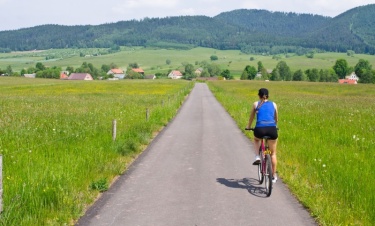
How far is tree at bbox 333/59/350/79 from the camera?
166 m

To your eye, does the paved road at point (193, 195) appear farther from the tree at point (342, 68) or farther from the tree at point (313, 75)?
the tree at point (342, 68)

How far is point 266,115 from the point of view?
8.16 m

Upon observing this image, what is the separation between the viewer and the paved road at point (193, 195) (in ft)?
21.4

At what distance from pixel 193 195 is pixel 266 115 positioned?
230 centimetres

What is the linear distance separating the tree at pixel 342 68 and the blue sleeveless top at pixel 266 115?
171 metres

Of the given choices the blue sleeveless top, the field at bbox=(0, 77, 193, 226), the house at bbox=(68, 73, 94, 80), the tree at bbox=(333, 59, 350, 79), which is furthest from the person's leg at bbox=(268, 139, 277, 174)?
the tree at bbox=(333, 59, 350, 79)

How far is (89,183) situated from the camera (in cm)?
836

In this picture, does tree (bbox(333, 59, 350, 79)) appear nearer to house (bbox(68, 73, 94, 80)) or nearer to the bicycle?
house (bbox(68, 73, 94, 80))

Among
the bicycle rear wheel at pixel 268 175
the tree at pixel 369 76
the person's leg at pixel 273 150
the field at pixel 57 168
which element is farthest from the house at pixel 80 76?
the bicycle rear wheel at pixel 268 175

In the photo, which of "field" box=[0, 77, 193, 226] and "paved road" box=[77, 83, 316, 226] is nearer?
"field" box=[0, 77, 193, 226]

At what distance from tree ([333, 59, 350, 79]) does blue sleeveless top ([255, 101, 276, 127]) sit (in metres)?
171

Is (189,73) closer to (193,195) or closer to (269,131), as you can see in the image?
(269,131)

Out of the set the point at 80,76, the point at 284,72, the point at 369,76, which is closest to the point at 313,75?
the point at 284,72

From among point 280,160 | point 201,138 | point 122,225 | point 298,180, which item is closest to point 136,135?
point 201,138
